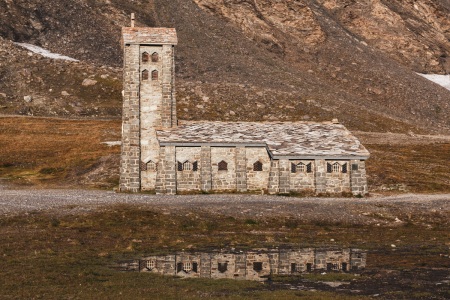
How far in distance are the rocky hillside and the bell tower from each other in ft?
180

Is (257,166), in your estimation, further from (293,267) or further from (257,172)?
(293,267)

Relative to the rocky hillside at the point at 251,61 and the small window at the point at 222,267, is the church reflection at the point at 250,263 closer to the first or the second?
the small window at the point at 222,267

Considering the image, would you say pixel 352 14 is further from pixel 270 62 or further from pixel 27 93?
pixel 27 93

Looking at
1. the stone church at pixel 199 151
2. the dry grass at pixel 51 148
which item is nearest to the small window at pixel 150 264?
the stone church at pixel 199 151

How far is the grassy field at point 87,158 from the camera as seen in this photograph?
222 ft

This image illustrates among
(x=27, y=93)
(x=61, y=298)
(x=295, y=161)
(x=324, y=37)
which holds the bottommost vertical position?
(x=61, y=298)

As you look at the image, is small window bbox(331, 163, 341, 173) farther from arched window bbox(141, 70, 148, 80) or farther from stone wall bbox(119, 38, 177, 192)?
arched window bbox(141, 70, 148, 80)

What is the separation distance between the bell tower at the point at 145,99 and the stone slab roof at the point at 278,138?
1.59m

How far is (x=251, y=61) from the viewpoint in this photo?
152m

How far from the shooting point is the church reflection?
3012 centimetres

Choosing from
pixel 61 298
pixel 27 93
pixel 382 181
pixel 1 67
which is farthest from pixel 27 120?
pixel 61 298

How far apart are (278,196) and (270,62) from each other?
102 m

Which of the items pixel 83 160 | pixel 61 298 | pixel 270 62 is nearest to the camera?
pixel 61 298

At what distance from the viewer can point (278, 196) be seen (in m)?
56.0
